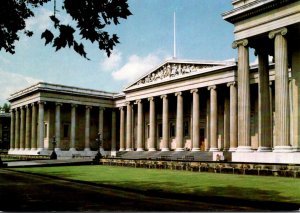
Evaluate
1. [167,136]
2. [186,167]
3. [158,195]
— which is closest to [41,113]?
[167,136]

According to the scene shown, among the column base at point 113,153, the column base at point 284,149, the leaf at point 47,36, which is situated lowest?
the column base at point 113,153

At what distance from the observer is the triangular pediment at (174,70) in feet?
180

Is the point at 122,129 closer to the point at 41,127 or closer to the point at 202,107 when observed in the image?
the point at 41,127

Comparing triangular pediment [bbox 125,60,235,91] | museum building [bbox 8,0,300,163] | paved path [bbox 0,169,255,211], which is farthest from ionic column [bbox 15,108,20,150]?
paved path [bbox 0,169,255,211]

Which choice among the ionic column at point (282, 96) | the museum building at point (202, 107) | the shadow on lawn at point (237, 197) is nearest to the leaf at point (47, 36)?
the shadow on lawn at point (237, 197)

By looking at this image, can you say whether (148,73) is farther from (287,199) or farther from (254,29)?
(287,199)

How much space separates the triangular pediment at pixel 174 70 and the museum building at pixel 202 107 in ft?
0.52

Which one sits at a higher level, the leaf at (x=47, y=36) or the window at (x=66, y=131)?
the leaf at (x=47, y=36)

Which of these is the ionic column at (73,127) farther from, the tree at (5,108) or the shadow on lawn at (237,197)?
the tree at (5,108)

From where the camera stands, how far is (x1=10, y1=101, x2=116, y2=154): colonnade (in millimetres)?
70125

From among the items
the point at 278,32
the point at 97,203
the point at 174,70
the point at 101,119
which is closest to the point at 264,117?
the point at 278,32

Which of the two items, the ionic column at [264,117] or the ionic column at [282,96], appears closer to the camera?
the ionic column at [282,96]

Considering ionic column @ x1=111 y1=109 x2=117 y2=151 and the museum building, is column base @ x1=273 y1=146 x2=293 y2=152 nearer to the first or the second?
the museum building

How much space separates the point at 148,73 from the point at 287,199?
5360 cm
